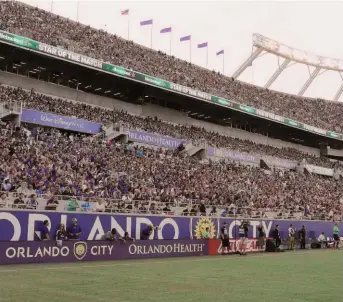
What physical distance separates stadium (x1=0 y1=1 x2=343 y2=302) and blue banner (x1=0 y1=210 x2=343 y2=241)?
0.06 m

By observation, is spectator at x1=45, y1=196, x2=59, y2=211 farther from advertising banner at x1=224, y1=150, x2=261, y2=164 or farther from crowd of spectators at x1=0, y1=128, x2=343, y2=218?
advertising banner at x1=224, y1=150, x2=261, y2=164

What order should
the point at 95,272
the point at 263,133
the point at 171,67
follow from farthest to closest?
the point at 263,133 → the point at 171,67 → the point at 95,272

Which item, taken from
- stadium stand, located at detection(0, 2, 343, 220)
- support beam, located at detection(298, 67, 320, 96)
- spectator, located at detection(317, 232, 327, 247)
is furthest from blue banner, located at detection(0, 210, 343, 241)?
support beam, located at detection(298, 67, 320, 96)

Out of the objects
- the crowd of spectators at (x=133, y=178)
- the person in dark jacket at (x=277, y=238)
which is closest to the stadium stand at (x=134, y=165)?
the crowd of spectators at (x=133, y=178)

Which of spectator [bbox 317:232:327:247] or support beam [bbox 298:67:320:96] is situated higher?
support beam [bbox 298:67:320:96]

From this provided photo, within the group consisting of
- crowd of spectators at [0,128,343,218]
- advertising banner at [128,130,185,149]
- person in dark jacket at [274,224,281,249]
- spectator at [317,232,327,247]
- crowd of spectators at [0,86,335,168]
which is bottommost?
spectator at [317,232,327,247]

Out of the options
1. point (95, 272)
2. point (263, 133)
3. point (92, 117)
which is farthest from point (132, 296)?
point (263, 133)

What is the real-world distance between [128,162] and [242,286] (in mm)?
21788

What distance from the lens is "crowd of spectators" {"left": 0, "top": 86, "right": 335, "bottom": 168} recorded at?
36.2 m

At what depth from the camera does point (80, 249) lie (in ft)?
61.8

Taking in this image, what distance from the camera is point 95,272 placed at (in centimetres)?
1443

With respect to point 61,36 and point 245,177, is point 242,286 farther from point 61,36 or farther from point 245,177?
point 61,36

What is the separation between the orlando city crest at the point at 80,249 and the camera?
18.7m

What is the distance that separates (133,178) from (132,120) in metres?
14.0
